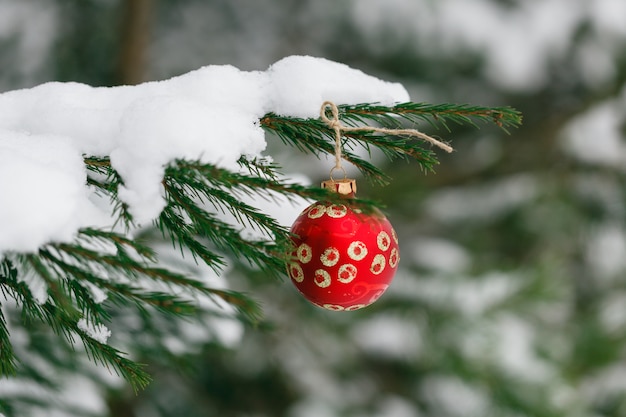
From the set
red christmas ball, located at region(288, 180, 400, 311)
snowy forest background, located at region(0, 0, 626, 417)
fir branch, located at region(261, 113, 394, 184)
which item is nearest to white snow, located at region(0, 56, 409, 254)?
fir branch, located at region(261, 113, 394, 184)

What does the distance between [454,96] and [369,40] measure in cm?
74

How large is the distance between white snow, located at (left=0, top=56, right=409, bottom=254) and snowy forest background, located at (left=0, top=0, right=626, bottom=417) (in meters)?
1.27

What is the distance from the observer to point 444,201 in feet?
13.9

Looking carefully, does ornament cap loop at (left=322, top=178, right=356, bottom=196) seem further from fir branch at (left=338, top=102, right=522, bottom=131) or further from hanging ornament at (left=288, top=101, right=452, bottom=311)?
fir branch at (left=338, top=102, right=522, bottom=131)

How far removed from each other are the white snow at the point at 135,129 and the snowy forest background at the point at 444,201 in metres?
1.27

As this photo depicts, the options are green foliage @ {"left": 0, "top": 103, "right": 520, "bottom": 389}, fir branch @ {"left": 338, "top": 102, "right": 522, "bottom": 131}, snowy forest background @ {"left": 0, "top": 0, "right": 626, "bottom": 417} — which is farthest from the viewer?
snowy forest background @ {"left": 0, "top": 0, "right": 626, "bottom": 417}

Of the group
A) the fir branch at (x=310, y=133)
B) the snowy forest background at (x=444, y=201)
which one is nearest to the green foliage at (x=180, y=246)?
the fir branch at (x=310, y=133)

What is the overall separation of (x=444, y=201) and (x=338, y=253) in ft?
11.2

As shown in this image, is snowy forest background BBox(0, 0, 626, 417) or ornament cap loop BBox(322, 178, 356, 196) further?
snowy forest background BBox(0, 0, 626, 417)

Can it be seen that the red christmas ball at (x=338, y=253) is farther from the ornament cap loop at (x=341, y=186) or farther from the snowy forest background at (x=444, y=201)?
the snowy forest background at (x=444, y=201)

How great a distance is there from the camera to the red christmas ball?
0.95m

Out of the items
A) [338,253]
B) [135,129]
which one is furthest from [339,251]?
[135,129]

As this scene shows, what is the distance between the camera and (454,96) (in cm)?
399

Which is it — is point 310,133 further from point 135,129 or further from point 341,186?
point 135,129
